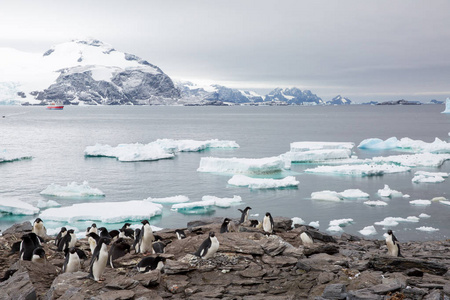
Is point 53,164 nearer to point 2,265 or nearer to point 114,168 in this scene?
point 114,168

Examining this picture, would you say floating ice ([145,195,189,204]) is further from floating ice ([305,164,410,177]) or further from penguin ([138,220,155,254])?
penguin ([138,220,155,254])

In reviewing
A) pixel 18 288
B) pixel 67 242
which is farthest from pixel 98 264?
pixel 67 242

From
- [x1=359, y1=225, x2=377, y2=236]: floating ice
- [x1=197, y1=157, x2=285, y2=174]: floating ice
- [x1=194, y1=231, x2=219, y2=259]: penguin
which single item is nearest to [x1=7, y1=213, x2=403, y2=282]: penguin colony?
[x1=194, y1=231, x2=219, y2=259]: penguin

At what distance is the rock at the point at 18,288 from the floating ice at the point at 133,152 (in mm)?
33422

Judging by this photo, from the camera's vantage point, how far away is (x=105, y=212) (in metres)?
21.7

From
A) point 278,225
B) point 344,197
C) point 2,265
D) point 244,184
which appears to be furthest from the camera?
point 244,184

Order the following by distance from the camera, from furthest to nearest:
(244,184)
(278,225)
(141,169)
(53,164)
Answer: (53,164) < (141,169) < (244,184) < (278,225)

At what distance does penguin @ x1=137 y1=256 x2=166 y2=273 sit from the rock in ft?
6.72

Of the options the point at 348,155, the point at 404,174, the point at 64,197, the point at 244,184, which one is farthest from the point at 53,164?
the point at 404,174

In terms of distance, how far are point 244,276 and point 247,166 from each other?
2456cm

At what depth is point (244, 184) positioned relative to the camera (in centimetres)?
2978

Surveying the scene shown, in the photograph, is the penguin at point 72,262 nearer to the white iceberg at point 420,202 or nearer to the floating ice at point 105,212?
the floating ice at point 105,212

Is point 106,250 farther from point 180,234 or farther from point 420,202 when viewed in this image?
point 420,202

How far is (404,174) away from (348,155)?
22.7 ft
